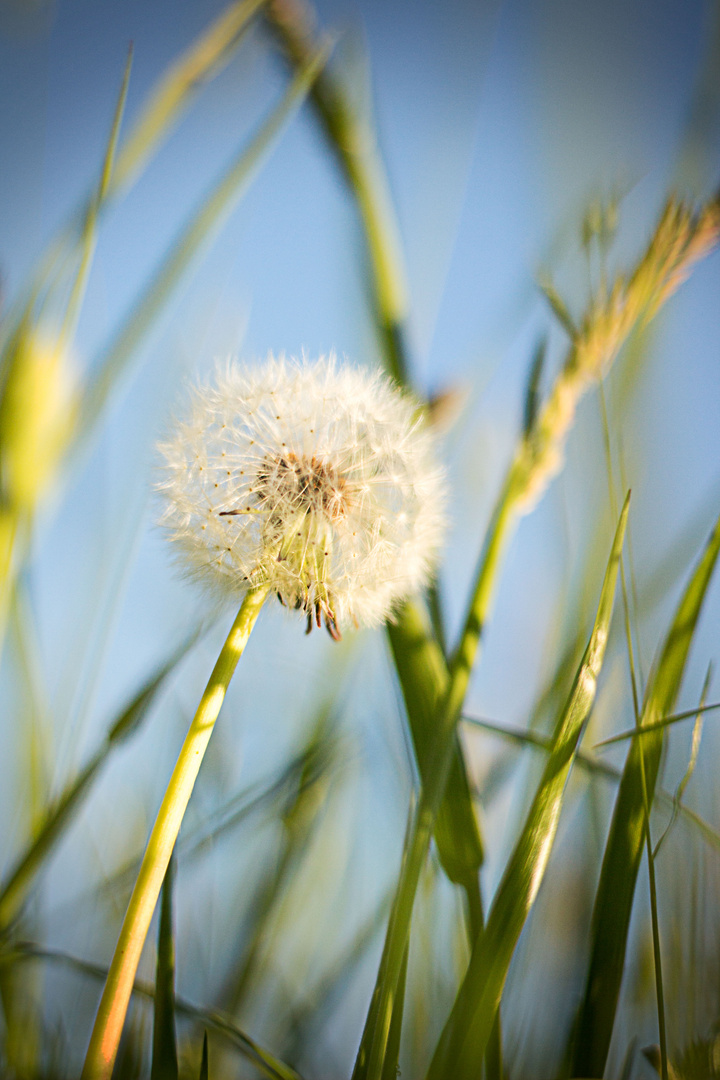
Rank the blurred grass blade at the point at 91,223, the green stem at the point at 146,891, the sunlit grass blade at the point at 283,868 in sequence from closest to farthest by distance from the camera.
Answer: the green stem at the point at 146,891 < the blurred grass blade at the point at 91,223 < the sunlit grass blade at the point at 283,868

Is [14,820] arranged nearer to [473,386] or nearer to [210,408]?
[210,408]

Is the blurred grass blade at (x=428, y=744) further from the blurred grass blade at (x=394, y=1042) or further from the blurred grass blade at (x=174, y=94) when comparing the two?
the blurred grass blade at (x=174, y=94)

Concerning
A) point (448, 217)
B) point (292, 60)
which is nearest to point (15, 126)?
point (292, 60)

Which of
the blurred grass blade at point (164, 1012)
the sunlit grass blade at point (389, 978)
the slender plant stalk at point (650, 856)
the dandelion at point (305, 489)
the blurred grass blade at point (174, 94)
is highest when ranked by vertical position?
the blurred grass blade at point (174, 94)

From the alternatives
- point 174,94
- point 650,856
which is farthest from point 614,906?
point 174,94

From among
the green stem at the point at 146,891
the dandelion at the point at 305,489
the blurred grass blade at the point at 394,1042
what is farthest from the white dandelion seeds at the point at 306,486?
the blurred grass blade at the point at 394,1042

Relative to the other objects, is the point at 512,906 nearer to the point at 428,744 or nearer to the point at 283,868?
the point at 428,744

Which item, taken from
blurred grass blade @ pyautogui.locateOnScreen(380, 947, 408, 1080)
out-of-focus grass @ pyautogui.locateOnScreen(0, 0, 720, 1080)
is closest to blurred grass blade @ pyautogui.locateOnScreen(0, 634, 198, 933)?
out-of-focus grass @ pyautogui.locateOnScreen(0, 0, 720, 1080)
